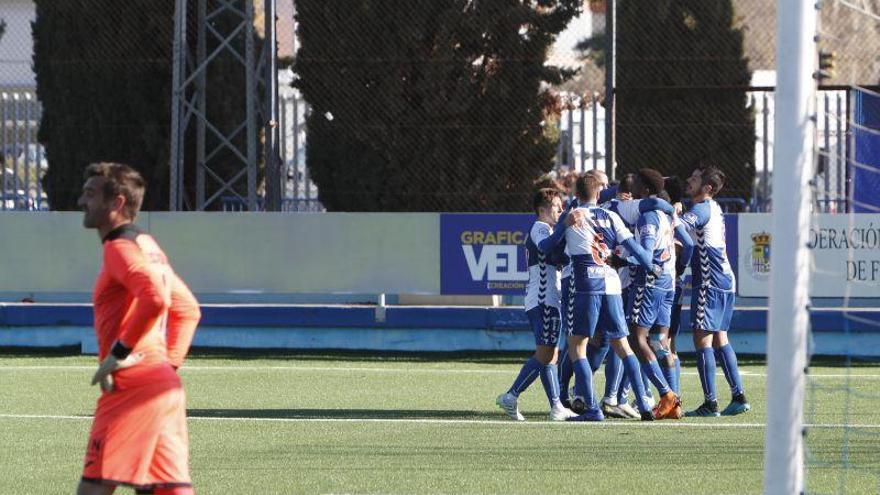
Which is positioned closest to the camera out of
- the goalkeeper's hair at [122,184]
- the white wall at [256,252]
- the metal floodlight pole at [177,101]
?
the goalkeeper's hair at [122,184]

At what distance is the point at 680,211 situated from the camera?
47.1ft

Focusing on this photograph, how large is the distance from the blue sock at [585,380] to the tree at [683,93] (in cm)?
773

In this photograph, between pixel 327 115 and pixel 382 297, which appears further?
pixel 327 115

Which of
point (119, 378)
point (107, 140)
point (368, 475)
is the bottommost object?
point (368, 475)

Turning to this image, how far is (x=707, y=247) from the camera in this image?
13.7 m

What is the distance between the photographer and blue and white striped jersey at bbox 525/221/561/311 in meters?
13.2

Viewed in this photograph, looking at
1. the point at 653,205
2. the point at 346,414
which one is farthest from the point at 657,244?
the point at 346,414

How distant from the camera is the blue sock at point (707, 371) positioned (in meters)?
13.6

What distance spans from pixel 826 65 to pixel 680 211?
1966 mm

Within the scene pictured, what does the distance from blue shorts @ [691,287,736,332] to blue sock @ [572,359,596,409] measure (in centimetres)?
118

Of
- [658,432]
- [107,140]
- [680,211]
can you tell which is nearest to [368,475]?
[658,432]

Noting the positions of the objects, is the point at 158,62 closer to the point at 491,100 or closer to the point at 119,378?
the point at 491,100

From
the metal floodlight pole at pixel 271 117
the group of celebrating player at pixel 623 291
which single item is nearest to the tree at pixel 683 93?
the metal floodlight pole at pixel 271 117

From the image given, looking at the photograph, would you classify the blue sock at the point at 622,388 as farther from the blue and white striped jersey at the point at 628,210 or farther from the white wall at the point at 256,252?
the white wall at the point at 256,252
